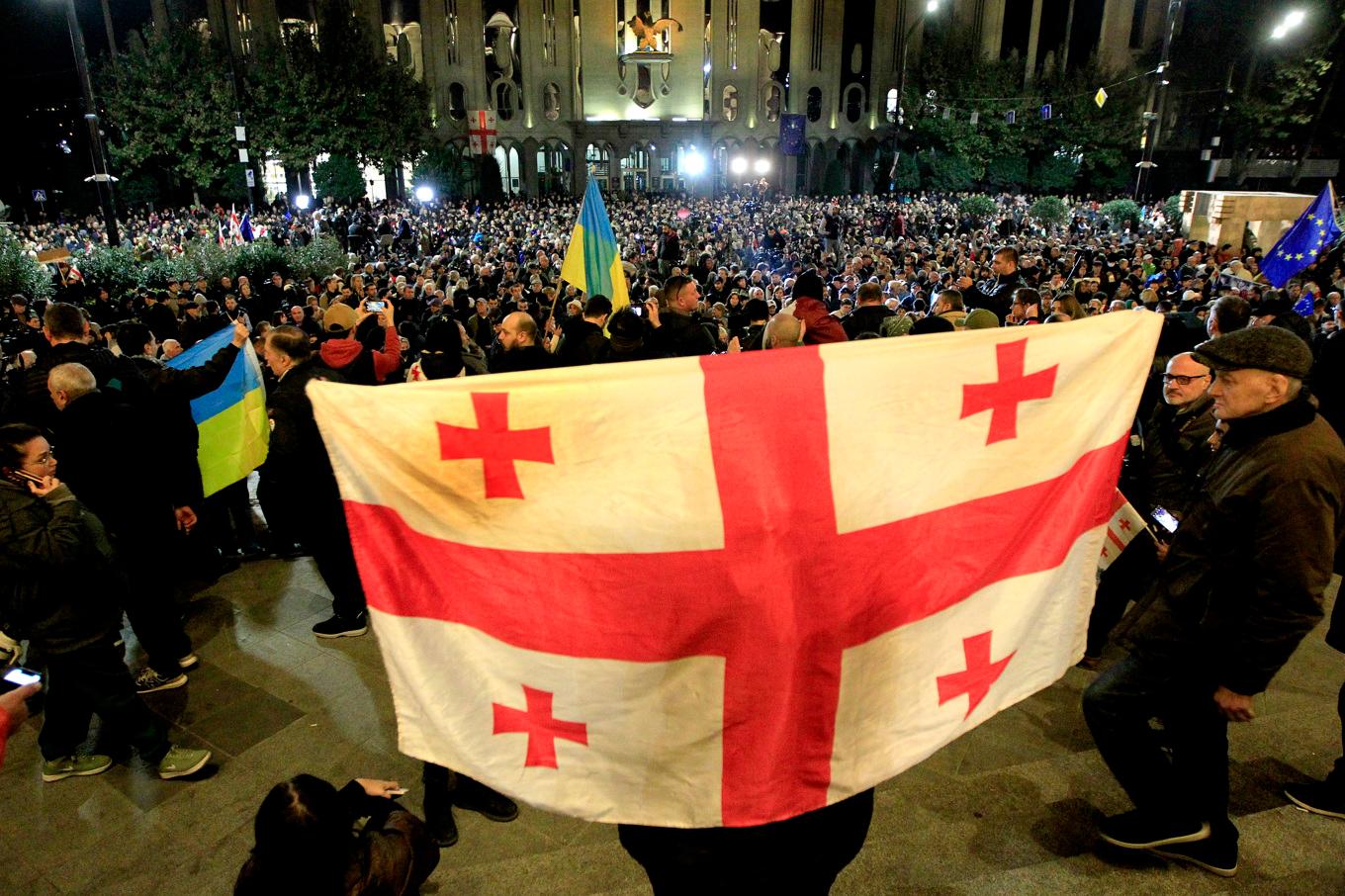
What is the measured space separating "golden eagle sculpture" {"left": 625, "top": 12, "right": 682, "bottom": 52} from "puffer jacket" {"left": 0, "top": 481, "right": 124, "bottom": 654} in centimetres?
4691

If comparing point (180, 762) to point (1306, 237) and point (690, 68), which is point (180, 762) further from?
point (690, 68)

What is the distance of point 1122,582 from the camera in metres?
3.61

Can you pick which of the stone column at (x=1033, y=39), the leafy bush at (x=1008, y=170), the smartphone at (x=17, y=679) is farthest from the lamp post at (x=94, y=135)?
the stone column at (x=1033, y=39)

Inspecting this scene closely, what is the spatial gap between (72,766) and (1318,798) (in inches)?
222

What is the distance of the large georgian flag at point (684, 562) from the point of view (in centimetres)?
176

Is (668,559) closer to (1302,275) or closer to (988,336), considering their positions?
(988,336)

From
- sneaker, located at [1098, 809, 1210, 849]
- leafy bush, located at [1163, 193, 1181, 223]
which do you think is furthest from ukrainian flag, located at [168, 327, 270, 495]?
leafy bush, located at [1163, 193, 1181, 223]

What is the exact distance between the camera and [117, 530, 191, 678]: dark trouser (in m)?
4.36

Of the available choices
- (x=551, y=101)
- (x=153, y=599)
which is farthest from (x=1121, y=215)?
(x=551, y=101)

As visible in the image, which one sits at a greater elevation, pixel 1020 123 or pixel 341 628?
pixel 1020 123

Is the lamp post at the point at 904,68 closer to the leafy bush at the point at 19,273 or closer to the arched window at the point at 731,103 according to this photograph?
the arched window at the point at 731,103

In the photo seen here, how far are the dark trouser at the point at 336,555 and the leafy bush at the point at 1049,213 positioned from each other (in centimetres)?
2878

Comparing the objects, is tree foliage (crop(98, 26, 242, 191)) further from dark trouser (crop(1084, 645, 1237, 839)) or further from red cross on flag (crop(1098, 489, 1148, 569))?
dark trouser (crop(1084, 645, 1237, 839))

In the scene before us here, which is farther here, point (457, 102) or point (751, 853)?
point (457, 102)
